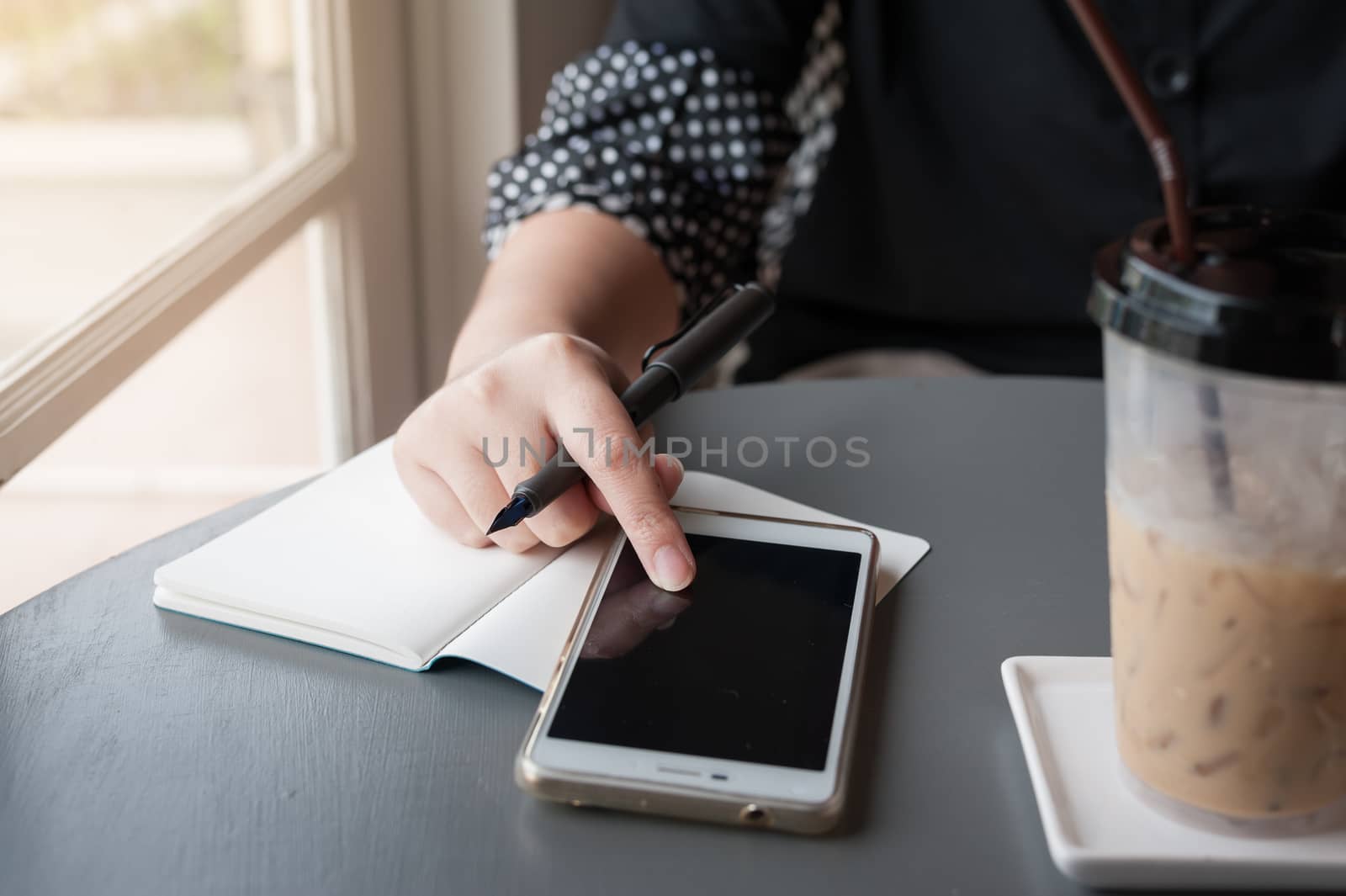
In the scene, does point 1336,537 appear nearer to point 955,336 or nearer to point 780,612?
point 780,612

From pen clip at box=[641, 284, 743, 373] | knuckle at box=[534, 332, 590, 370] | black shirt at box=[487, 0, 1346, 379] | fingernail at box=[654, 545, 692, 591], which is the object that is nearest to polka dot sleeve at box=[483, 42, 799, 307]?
black shirt at box=[487, 0, 1346, 379]

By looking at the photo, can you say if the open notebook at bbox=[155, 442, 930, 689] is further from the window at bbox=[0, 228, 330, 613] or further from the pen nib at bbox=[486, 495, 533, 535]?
the window at bbox=[0, 228, 330, 613]

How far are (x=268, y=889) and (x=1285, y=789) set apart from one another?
11.4 inches

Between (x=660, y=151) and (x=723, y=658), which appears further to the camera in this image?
(x=660, y=151)

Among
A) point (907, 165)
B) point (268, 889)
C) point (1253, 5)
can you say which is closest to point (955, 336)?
point (907, 165)

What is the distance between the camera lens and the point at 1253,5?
882 mm

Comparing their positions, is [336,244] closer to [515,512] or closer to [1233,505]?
[515,512]

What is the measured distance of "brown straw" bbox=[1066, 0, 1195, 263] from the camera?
0.30 meters

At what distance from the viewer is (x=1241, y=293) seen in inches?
11.7

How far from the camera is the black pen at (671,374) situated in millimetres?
479

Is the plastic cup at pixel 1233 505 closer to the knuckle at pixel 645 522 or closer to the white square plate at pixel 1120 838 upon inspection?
the white square plate at pixel 1120 838

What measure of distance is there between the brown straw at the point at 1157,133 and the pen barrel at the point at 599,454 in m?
0.25

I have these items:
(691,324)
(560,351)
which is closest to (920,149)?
(691,324)

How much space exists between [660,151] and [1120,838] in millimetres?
660
